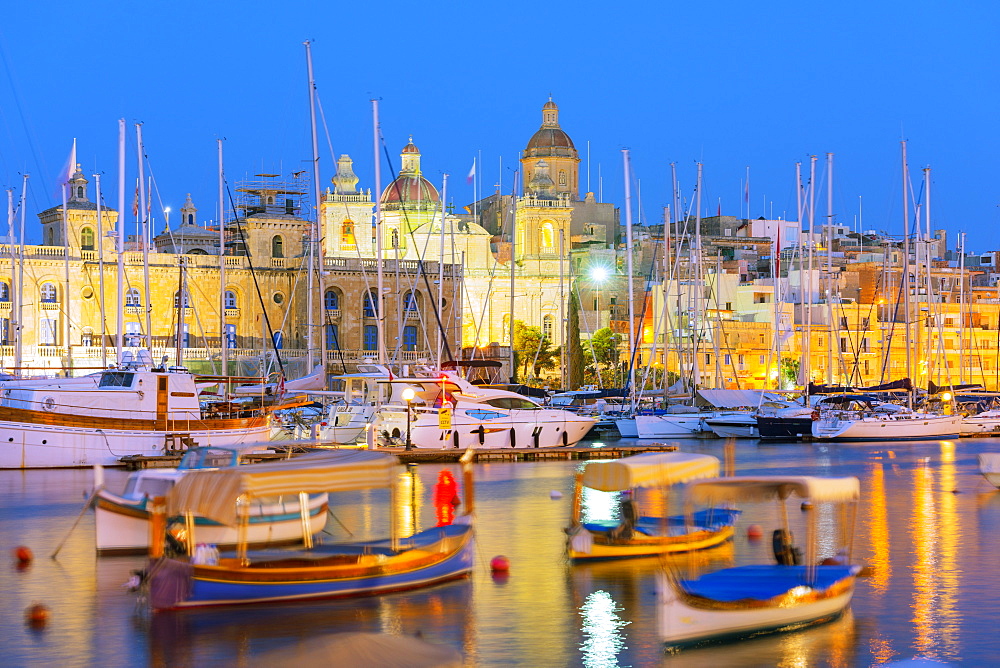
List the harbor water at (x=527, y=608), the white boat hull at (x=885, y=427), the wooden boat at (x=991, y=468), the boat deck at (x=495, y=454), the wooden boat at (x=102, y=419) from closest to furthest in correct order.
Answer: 1. the harbor water at (x=527, y=608)
2. the wooden boat at (x=991, y=468)
3. the wooden boat at (x=102, y=419)
4. the boat deck at (x=495, y=454)
5. the white boat hull at (x=885, y=427)

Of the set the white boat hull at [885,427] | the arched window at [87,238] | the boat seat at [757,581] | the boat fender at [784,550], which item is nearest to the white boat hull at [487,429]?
the white boat hull at [885,427]

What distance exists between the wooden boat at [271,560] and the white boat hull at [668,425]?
115ft

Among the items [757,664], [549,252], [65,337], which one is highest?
[549,252]

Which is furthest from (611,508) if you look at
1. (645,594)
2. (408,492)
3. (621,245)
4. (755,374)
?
(621,245)

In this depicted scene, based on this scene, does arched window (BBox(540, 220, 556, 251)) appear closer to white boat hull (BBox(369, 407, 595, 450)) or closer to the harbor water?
white boat hull (BBox(369, 407, 595, 450))

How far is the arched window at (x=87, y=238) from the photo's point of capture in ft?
271

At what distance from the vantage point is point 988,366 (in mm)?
93250

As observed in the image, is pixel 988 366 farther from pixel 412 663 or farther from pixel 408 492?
pixel 412 663

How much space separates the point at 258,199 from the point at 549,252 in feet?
76.1

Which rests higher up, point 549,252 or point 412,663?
point 549,252

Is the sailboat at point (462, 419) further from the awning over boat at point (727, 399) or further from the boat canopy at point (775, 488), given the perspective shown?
the boat canopy at point (775, 488)

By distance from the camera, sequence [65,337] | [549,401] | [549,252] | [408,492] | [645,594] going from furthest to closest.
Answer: [549,252] < [65,337] < [549,401] < [408,492] < [645,594]

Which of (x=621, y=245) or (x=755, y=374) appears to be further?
(x=621, y=245)

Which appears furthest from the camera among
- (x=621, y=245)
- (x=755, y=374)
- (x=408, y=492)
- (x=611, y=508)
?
(x=621, y=245)
